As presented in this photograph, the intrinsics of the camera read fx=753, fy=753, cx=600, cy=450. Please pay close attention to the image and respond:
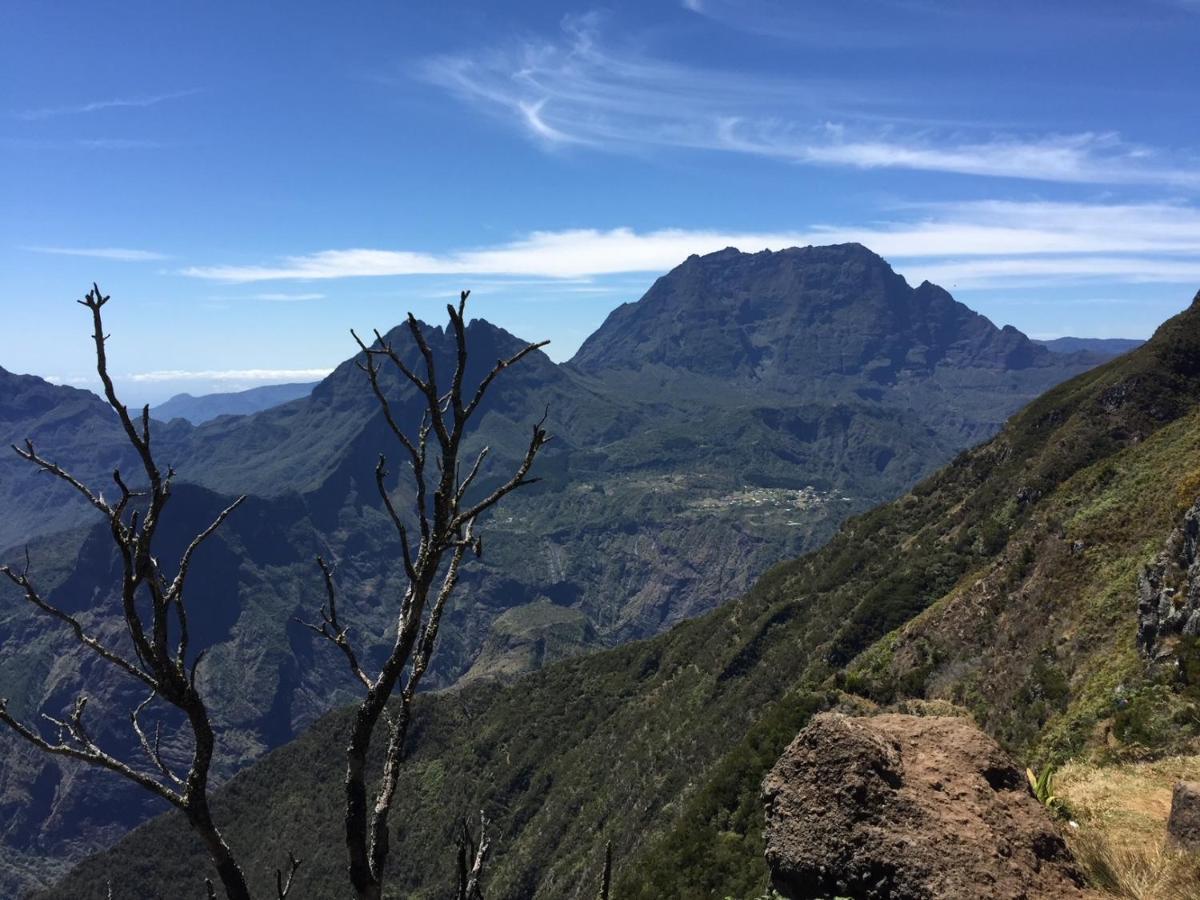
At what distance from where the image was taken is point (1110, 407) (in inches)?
3915

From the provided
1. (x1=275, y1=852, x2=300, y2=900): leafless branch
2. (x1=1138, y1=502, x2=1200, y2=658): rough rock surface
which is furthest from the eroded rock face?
(x1=1138, y1=502, x2=1200, y2=658): rough rock surface

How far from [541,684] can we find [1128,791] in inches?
6274

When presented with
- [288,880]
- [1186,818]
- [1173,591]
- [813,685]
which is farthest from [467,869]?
[813,685]

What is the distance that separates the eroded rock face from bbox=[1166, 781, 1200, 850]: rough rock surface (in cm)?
207

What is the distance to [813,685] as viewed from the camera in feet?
244

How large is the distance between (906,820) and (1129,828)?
5.87 metres

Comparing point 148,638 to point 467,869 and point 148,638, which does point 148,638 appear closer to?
point 148,638

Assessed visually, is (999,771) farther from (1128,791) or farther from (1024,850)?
(1128,791)

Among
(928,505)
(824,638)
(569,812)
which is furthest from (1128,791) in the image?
(928,505)

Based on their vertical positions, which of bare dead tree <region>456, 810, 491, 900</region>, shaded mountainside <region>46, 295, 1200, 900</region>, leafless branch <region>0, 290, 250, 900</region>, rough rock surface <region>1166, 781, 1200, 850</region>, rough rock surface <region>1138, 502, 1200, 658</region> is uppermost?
leafless branch <region>0, 290, 250, 900</region>

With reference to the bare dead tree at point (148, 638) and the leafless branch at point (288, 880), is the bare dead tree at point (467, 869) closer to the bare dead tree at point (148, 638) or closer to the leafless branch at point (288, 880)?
the leafless branch at point (288, 880)

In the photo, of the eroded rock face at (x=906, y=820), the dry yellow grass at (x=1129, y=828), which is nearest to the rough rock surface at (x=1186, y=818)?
the dry yellow grass at (x=1129, y=828)

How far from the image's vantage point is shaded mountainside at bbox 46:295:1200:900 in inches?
1786

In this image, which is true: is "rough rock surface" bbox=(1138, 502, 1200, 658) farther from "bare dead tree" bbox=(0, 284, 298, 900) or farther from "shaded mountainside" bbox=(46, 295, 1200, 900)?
"bare dead tree" bbox=(0, 284, 298, 900)
